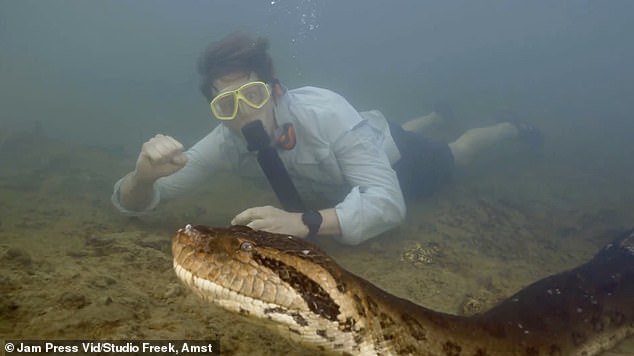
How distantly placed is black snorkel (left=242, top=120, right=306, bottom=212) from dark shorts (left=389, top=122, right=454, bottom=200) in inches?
127

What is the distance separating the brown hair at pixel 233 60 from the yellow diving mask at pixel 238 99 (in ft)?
1.46

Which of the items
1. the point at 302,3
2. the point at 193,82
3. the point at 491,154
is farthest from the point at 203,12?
the point at 491,154

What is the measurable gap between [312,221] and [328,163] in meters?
1.28

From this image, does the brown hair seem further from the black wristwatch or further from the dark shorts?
the dark shorts

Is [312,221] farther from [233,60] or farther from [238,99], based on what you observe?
[233,60]

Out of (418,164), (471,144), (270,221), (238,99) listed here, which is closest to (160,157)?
(238,99)

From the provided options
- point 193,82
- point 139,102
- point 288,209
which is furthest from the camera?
point 193,82

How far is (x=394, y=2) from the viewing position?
12000 centimetres

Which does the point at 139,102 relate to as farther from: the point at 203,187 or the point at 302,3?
the point at 302,3

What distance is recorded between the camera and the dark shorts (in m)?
7.80

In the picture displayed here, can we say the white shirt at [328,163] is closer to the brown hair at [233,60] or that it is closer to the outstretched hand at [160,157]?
the brown hair at [233,60]

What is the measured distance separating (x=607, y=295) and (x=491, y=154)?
450 inches

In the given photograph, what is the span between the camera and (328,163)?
5.52 meters

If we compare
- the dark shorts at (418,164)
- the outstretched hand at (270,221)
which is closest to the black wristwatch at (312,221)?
the outstretched hand at (270,221)
